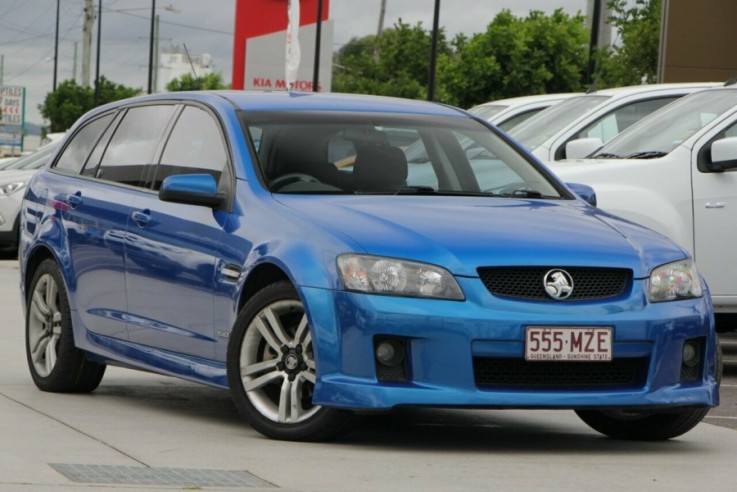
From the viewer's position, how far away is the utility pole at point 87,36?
8131 centimetres

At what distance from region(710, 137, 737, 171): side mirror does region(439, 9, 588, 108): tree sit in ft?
96.7

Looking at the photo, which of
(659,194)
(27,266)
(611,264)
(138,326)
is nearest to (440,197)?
(611,264)

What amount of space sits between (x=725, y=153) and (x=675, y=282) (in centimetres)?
414

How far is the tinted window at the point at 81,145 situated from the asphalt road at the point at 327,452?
1.30 meters

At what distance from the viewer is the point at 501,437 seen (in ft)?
26.5

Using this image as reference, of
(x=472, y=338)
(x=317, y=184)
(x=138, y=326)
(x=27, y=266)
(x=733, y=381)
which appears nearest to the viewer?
(x=472, y=338)

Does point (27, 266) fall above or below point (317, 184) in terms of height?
below

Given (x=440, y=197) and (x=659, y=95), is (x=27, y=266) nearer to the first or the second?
(x=440, y=197)

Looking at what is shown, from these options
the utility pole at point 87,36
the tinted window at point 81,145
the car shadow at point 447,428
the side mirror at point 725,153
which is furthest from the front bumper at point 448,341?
the utility pole at point 87,36

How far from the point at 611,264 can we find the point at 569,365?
447mm

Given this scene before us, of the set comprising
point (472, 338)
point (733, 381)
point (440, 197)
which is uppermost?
point (440, 197)

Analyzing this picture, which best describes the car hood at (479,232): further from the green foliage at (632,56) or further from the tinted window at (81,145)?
the green foliage at (632,56)

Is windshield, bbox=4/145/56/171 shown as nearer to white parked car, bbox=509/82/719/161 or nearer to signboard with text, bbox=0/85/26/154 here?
white parked car, bbox=509/82/719/161

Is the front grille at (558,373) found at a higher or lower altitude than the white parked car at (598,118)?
lower
